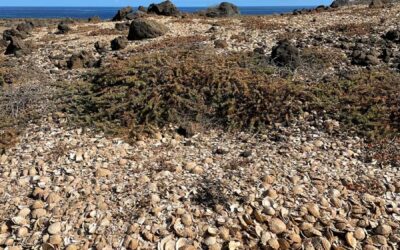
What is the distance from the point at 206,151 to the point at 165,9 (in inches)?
920

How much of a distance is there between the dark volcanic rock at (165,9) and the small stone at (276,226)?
82.4 ft

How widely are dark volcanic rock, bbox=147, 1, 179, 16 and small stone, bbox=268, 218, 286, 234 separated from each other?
82.4 ft

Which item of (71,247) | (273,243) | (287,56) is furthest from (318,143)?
(71,247)

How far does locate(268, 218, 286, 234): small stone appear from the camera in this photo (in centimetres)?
651

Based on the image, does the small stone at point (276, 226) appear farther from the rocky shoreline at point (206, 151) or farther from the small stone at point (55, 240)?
the small stone at point (55, 240)

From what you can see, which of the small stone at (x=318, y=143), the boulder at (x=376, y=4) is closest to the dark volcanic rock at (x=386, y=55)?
the small stone at (x=318, y=143)

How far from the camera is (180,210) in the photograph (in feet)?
22.6

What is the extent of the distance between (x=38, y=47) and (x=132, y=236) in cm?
1526

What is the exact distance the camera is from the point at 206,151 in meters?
8.97

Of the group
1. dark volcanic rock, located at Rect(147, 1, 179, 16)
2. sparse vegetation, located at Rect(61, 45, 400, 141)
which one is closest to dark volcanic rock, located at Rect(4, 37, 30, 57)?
sparse vegetation, located at Rect(61, 45, 400, 141)

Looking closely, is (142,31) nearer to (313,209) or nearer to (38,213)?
(38,213)

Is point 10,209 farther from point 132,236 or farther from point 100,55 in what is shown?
point 100,55

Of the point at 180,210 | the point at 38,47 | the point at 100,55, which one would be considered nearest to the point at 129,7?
the point at 38,47

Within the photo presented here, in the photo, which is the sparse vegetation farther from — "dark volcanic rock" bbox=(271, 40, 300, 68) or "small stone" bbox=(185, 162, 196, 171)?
"small stone" bbox=(185, 162, 196, 171)
